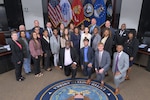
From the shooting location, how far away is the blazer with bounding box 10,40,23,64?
4332 millimetres

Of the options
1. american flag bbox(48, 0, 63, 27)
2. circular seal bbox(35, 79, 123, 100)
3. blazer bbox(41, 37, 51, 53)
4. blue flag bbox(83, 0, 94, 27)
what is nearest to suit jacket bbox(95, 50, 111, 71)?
circular seal bbox(35, 79, 123, 100)

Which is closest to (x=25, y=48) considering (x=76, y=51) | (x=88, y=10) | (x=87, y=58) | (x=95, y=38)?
(x=76, y=51)

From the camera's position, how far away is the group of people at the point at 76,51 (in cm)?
412

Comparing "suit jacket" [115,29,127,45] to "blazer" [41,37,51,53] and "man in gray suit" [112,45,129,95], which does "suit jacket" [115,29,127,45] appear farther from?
"blazer" [41,37,51,53]

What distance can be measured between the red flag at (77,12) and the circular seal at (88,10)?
18 cm

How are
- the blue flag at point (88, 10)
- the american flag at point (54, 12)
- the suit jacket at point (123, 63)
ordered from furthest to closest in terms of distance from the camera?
the american flag at point (54, 12), the blue flag at point (88, 10), the suit jacket at point (123, 63)

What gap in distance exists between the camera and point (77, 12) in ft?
22.8

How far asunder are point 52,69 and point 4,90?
67.4 inches

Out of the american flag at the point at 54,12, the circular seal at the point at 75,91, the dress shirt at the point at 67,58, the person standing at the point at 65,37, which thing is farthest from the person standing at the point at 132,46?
the american flag at the point at 54,12

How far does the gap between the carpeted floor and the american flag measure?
2.77 metres

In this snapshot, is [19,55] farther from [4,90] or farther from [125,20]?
[125,20]

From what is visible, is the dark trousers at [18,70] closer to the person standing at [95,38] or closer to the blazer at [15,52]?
the blazer at [15,52]

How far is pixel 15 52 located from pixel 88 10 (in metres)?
3.79

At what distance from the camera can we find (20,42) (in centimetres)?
463
